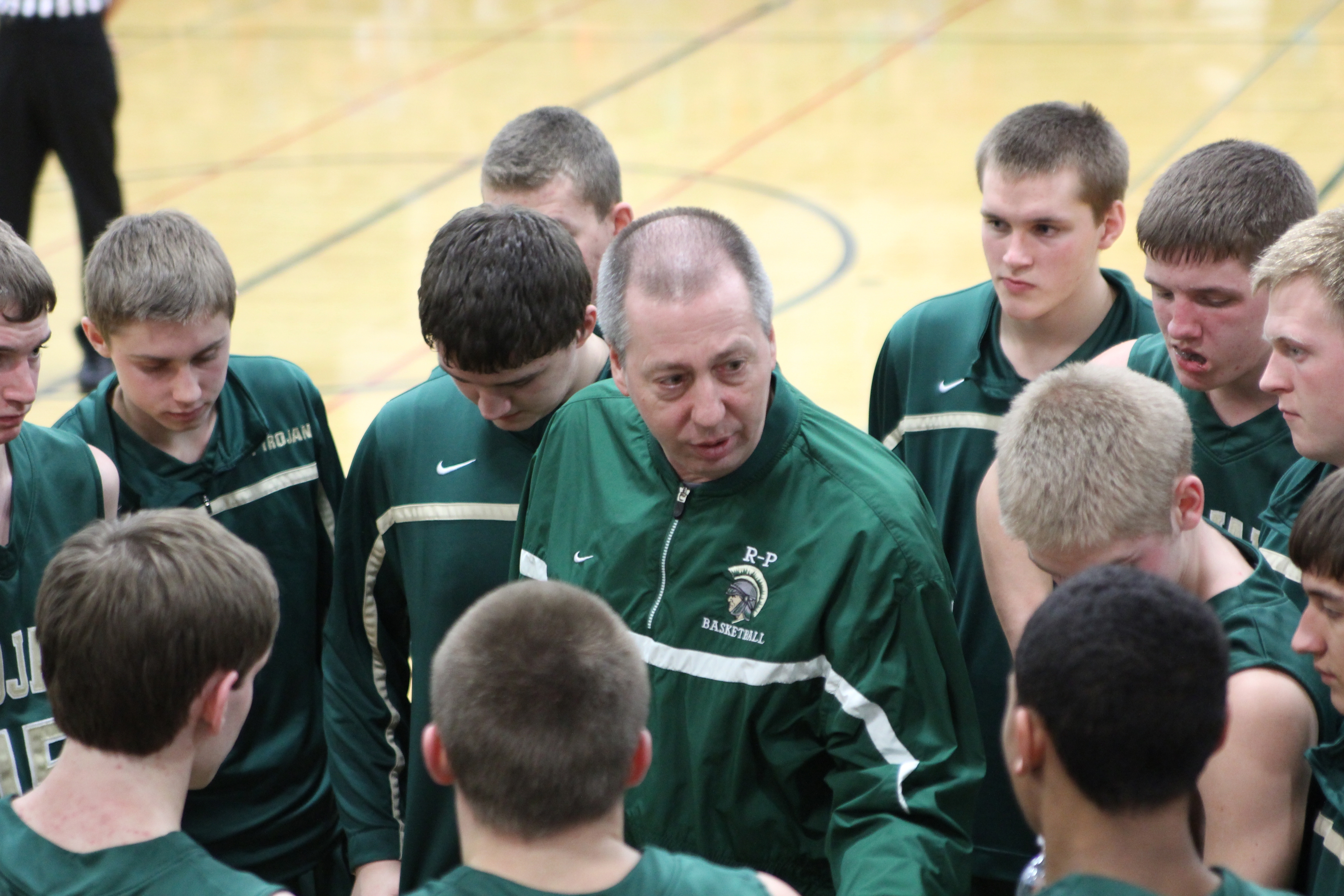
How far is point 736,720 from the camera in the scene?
2.48 meters

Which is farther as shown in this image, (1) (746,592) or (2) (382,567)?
(2) (382,567)

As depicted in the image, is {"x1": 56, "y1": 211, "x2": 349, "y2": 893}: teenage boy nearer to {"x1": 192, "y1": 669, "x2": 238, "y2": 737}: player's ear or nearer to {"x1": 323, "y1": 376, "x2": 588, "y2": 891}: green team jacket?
{"x1": 323, "y1": 376, "x2": 588, "y2": 891}: green team jacket

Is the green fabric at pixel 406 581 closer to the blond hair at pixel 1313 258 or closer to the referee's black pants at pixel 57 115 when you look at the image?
the blond hair at pixel 1313 258

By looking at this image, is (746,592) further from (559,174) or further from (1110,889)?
(559,174)

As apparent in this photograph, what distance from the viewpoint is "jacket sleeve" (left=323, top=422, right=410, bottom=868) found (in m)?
3.17

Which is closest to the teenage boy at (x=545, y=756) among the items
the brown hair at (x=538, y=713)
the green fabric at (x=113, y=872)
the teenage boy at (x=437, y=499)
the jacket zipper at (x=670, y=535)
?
the brown hair at (x=538, y=713)

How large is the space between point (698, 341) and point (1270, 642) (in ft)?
3.46

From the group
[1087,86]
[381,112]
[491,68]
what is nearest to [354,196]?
[381,112]

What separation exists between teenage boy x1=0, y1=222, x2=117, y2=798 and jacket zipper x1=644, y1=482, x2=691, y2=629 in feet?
4.19

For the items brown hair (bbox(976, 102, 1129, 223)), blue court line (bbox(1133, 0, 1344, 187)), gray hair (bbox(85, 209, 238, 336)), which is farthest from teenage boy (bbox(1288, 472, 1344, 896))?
blue court line (bbox(1133, 0, 1344, 187))

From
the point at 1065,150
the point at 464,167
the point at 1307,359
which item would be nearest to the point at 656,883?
the point at 1307,359

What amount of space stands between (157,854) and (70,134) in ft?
21.3

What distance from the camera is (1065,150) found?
3.85 meters

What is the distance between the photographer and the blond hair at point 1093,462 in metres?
2.39
